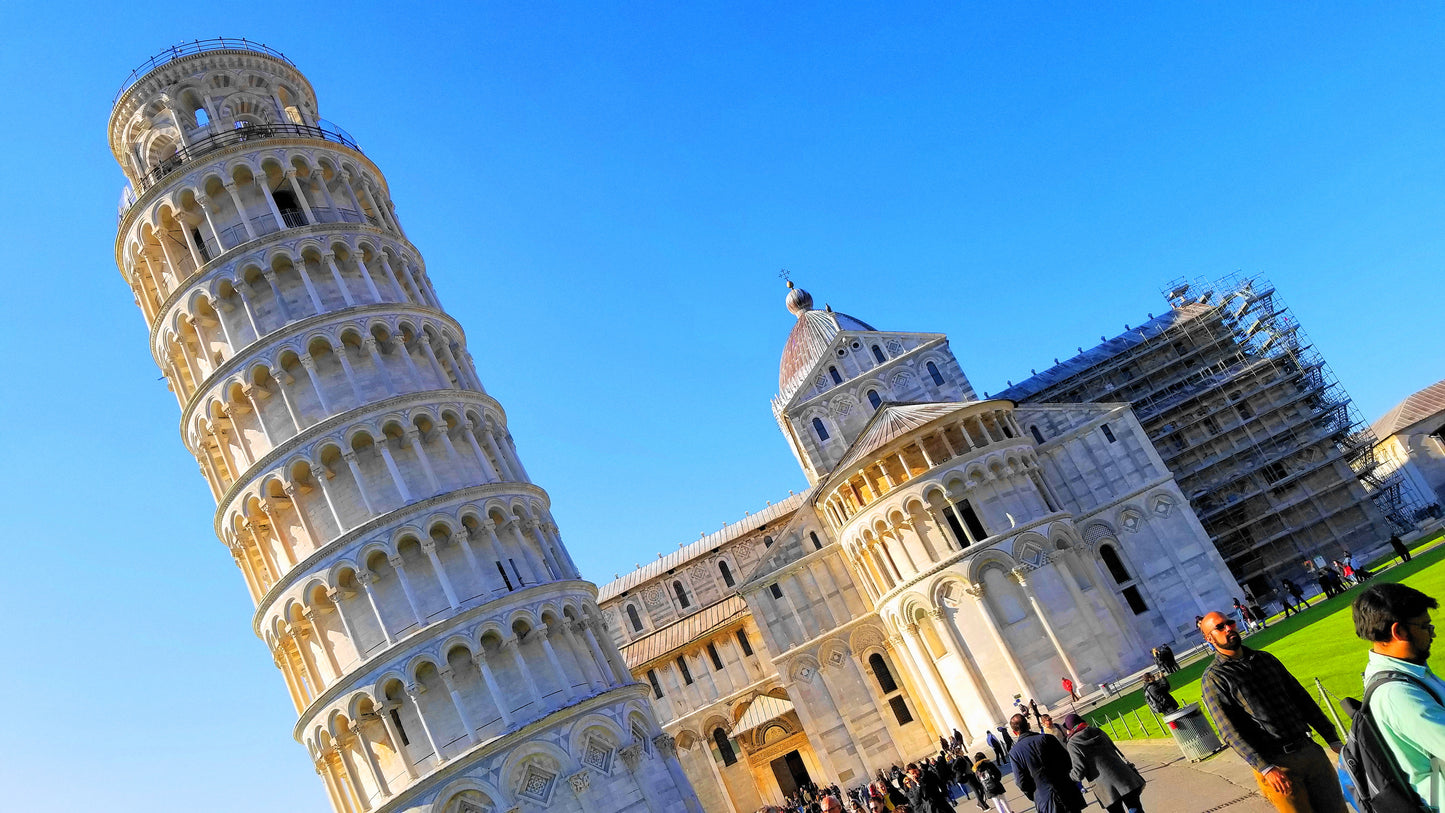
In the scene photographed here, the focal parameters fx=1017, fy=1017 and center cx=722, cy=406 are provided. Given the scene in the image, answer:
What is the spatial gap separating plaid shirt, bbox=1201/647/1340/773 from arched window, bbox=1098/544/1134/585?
3753 centimetres

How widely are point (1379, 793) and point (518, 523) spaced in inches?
1078

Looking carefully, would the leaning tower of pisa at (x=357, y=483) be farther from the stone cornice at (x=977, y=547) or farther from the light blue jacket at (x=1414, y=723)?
the light blue jacket at (x=1414, y=723)

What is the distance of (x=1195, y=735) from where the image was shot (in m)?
15.6

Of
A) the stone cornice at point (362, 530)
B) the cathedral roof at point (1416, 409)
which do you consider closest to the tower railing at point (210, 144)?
the stone cornice at point (362, 530)

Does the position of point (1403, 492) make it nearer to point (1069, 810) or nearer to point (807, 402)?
point (807, 402)

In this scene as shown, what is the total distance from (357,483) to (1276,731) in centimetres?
2688

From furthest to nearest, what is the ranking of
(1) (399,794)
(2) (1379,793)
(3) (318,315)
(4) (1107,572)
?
(4) (1107,572) < (3) (318,315) < (1) (399,794) < (2) (1379,793)

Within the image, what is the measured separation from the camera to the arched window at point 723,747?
2029 inches

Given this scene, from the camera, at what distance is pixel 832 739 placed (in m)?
43.9

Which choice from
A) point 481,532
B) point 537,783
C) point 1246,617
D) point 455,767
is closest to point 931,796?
point 537,783

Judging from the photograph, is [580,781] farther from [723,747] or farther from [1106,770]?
[723,747]

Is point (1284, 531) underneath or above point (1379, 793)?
underneath

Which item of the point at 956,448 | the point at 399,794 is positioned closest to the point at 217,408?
the point at 399,794

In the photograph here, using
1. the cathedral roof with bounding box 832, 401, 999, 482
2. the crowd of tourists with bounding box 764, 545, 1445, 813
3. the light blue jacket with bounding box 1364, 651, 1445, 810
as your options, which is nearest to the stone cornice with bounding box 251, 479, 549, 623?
the cathedral roof with bounding box 832, 401, 999, 482
